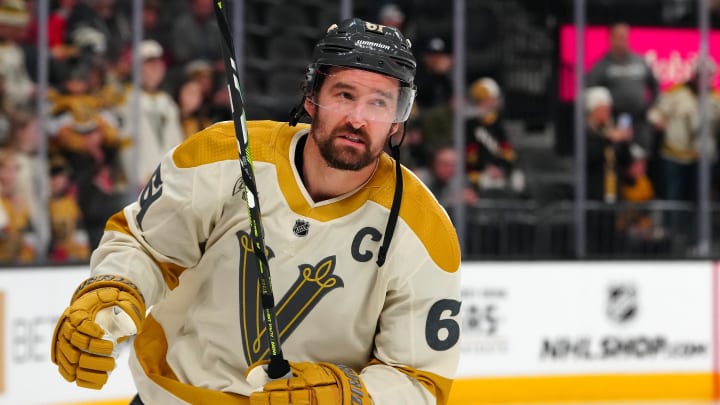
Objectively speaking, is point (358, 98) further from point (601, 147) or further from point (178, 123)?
point (601, 147)

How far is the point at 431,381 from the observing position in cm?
243

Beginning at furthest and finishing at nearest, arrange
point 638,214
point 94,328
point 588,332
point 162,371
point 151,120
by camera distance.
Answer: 1. point 638,214
2. point 588,332
3. point 151,120
4. point 162,371
5. point 94,328

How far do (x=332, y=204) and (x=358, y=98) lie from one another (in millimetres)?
219

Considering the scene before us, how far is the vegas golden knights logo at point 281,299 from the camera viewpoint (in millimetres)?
2391

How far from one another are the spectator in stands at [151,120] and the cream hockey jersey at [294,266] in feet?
10.2

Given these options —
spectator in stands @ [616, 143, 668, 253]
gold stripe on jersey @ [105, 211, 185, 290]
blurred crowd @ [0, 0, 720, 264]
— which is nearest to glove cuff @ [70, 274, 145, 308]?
gold stripe on jersey @ [105, 211, 185, 290]

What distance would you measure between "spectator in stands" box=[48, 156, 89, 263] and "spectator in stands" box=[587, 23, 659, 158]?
9.41ft

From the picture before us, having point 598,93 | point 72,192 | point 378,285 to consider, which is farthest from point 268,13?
point 378,285

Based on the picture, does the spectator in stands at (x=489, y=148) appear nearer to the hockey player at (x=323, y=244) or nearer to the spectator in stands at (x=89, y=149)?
the spectator in stands at (x=89, y=149)

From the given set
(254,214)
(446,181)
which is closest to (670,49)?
(446,181)

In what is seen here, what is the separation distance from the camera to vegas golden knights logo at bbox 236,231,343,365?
7.84ft

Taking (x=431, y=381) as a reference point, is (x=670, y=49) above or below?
above

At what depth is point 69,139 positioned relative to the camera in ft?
17.7

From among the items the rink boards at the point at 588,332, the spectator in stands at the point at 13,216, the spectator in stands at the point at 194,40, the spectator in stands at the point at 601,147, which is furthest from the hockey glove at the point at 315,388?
the spectator in stands at the point at 601,147
